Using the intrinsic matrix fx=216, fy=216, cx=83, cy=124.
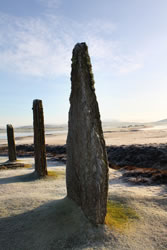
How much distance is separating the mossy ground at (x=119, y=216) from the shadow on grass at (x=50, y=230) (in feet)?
1.23

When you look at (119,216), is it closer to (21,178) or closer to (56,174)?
(56,174)

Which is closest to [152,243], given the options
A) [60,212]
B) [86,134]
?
[60,212]

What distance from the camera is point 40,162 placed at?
1053cm

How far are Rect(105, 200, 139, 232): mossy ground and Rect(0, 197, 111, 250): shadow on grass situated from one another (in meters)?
0.38

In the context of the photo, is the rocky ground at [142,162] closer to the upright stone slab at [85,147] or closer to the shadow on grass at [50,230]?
the upright stone slab at [85,147]

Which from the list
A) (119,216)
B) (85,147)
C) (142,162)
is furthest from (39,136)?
(142,162)

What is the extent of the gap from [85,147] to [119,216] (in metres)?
1.83

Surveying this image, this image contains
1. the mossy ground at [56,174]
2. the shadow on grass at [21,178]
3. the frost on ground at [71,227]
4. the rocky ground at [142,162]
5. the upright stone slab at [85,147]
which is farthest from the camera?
the mossy ground at [56,174]

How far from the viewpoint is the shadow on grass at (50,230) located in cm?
410

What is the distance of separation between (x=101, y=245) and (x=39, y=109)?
751 centimetres

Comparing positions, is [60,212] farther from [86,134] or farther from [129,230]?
[86,134]

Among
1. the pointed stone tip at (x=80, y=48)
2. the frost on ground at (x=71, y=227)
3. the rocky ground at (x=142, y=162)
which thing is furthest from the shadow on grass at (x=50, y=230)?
the rocky ground at (x=142, y=162)

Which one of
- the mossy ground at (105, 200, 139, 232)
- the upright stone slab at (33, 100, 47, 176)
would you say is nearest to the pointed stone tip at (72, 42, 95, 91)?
the mossy ground at (105, 200, 139, 232)

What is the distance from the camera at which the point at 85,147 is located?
194 inches
